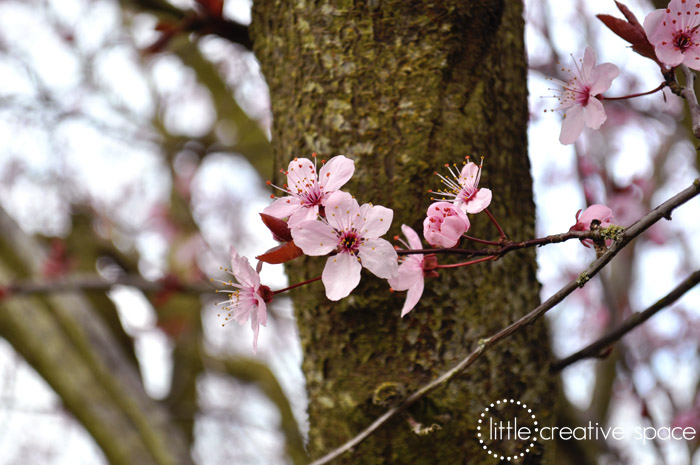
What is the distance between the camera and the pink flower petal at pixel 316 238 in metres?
0.69

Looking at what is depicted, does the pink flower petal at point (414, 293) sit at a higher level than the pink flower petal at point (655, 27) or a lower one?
lower

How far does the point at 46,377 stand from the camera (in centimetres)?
214

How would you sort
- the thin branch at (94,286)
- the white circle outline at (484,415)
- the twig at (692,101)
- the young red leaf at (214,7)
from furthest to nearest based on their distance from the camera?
the thin branch at (94,286) < the young red leaf at (214,7) < the white circle outline at (484,415) < the twig at (692,101)

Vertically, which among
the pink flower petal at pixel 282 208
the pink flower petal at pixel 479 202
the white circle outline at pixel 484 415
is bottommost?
the white circle outline at pixel 484 415

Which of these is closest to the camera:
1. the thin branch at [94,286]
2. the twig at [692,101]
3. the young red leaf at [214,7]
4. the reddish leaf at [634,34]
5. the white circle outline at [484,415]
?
the twig at [692,101]

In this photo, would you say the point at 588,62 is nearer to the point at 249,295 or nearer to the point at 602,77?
the point at 602,77

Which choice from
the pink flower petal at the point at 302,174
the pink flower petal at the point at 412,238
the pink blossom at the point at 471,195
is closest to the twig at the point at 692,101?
the pink blossom at the point at 471,195

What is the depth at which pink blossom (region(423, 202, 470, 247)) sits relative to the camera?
70 cm

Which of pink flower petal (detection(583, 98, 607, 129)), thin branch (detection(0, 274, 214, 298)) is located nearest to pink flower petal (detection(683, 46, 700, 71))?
pink flower petal (detection(583, 98, 607, 129))

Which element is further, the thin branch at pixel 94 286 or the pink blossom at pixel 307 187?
the thin branch at pixel 94 286

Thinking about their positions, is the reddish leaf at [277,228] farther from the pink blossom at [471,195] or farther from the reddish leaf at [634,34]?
the reddish leaf at [634,34]

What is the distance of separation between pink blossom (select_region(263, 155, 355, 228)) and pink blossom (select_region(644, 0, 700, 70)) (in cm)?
41

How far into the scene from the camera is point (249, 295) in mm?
796

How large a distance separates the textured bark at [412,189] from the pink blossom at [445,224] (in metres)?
0.16
